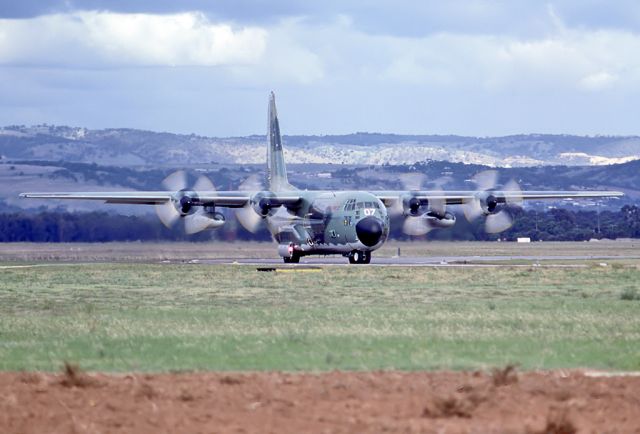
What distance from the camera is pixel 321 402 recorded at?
55.4ft

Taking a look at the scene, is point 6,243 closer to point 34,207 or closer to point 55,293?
point 34,207

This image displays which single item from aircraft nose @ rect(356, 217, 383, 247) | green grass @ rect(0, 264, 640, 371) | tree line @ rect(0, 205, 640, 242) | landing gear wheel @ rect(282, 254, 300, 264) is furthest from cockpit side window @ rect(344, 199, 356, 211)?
green grass @ rect(0, 264, 640, 371)

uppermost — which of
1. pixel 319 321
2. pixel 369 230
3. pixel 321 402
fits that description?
pixel 369 230

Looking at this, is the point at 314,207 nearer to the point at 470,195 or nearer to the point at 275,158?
the point at 275,158

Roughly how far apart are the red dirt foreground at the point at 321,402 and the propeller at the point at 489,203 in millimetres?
44151

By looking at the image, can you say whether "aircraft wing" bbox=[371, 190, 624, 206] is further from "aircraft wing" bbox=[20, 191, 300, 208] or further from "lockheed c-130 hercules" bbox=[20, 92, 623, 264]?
"aircraft wing" bbox=[20, 191, 300, 208]

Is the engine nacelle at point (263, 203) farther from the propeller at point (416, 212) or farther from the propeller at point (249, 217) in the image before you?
the propeller at point (416, 212)

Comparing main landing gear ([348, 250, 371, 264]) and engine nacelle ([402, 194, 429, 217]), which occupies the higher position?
engine nacelle ([402, 194, 429, 217])

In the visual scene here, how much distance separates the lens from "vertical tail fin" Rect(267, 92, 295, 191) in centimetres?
6631

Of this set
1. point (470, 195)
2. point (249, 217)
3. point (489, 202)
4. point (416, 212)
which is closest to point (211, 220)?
point (249, 217)

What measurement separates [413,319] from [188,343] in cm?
664

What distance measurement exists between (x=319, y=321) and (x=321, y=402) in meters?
11.8

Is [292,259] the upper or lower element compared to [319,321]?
lower

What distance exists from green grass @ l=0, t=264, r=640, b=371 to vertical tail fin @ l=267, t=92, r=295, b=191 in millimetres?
19299
